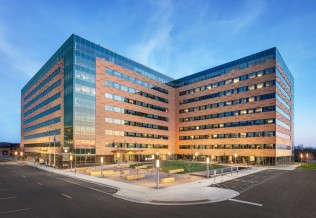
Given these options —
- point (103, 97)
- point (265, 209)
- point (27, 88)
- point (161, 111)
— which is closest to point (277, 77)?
point (161, 111)

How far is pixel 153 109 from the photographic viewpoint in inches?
3406

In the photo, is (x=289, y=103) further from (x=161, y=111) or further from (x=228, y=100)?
(x=161, y=111)

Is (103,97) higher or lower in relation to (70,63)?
lower

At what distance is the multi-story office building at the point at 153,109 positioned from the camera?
63312mm

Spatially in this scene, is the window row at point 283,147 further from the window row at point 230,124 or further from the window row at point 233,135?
the window row at point 230,124

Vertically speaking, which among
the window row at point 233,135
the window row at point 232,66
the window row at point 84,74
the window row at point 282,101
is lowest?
the window row at point 233,135

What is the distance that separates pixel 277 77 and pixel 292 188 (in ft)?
152

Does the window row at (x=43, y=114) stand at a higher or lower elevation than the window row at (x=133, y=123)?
higher

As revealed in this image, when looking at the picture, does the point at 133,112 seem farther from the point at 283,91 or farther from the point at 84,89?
the point at 283,91

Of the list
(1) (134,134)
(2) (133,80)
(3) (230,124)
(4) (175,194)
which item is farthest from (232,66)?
(4) (175,194)

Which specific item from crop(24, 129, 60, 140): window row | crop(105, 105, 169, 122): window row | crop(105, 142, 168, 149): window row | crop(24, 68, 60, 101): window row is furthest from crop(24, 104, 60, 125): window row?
crop(105, 142, 168, 149): window row

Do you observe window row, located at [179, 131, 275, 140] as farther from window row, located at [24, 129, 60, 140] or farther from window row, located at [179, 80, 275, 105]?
window row, located at [24, 129, 60, 140]

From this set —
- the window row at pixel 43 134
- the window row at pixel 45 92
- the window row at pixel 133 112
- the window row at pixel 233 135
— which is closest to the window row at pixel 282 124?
the window row at pixel 233 135

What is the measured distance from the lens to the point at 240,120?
2899 inches
